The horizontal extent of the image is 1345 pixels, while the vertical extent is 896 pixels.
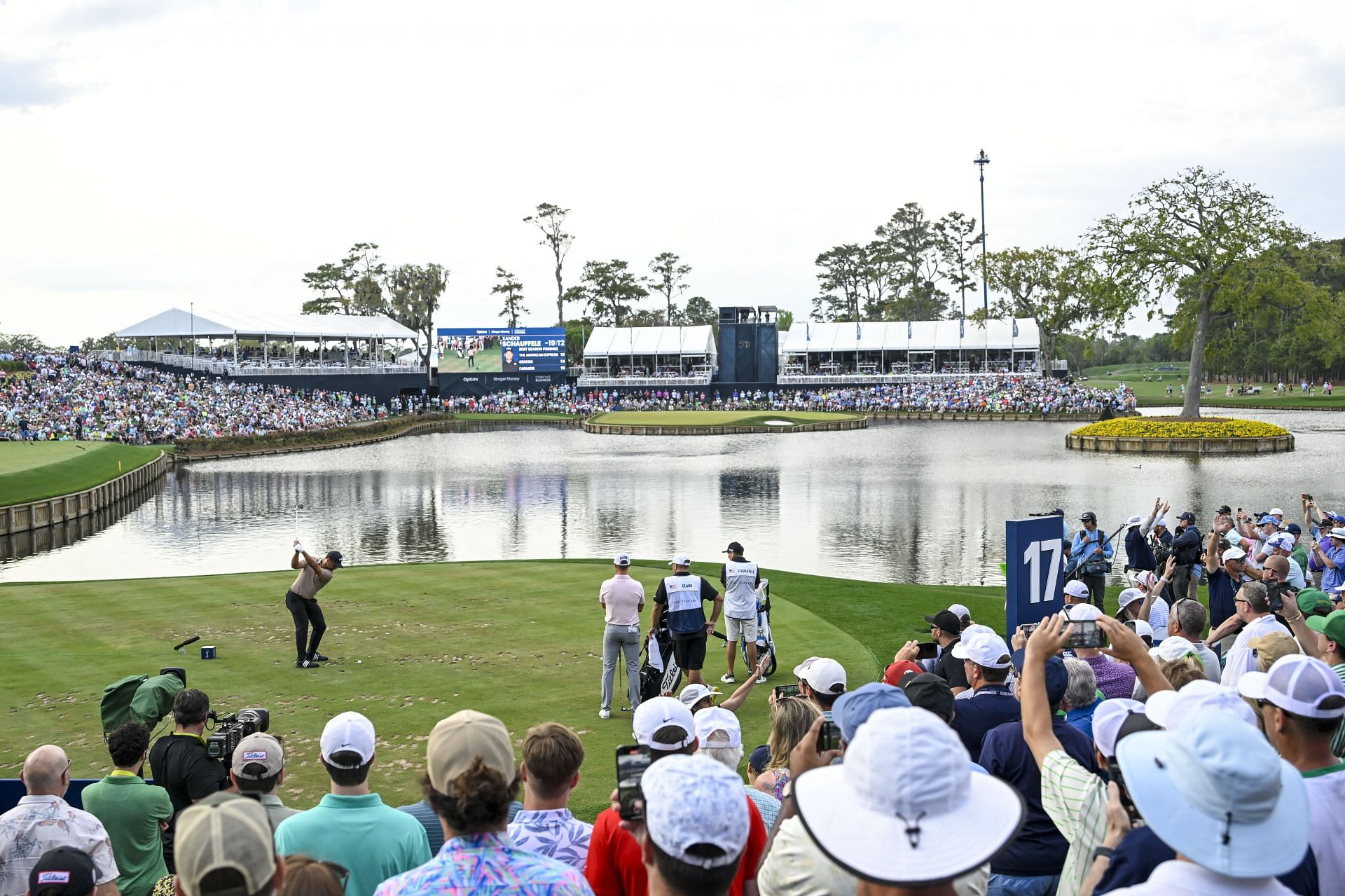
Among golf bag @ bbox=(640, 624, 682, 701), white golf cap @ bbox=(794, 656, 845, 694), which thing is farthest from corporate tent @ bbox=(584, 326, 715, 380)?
white golf cap @ bbox=(794, 656, 845, 694)

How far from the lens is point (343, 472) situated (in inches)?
1690

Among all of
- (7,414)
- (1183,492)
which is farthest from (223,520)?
(1183,492)

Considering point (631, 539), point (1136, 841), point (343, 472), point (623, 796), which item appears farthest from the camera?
point (343, 472)

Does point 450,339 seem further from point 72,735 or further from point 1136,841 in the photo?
point 1136,841

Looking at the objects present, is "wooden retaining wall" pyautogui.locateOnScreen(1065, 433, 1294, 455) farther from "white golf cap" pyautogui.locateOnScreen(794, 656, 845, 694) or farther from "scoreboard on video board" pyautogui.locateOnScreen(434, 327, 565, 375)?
"scoreboard on video board" pyautogui.locateOnScreen(434, 327, 565, 375)

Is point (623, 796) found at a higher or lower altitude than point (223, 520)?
higher

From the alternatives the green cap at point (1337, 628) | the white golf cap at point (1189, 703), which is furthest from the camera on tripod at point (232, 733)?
the green cap at point (1337, 628)

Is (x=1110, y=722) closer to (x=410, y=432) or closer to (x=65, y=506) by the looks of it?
(x=65, y=506)

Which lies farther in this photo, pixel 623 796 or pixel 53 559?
pixel 53 559

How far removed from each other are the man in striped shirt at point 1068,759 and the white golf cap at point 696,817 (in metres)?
1.48

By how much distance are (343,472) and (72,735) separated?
112 ft

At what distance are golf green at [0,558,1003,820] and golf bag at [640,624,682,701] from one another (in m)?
0.43

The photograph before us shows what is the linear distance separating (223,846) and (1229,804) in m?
2.47

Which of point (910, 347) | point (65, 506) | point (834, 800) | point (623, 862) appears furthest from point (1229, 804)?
point (910, 347)
